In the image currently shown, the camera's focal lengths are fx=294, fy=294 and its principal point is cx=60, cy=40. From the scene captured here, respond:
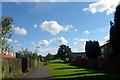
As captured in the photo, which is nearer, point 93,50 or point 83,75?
point 83,75

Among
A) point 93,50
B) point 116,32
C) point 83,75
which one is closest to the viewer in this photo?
point 83,75

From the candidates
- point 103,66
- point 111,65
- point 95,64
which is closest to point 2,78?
point 111,65

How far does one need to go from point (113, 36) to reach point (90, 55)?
3274 centimetres

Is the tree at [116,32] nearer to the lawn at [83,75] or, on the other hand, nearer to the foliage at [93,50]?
the lawn at [83,75]

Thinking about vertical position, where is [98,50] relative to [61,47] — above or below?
below

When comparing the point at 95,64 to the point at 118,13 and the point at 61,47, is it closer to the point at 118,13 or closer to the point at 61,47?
the point at 118,13

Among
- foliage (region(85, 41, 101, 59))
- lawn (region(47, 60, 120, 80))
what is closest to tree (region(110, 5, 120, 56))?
lawn (region(47, 60, 120, 80))

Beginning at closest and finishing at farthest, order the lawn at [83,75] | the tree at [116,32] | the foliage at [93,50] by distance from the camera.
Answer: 1. the lawn at [83,75]
2. the tree at [116,32]
3. the foliage at [93,50]

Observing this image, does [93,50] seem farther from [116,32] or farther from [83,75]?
[83,75]

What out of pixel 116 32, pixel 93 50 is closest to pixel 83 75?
pixel 116 32

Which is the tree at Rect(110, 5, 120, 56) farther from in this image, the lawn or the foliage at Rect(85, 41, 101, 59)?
the foliage at Rect(85, 41, 101, 59)

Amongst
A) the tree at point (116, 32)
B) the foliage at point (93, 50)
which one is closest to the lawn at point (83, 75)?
the tree at point (116, 32)

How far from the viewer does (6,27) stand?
37.7 metres

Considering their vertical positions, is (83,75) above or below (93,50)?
below
